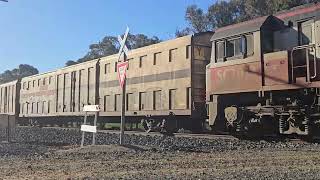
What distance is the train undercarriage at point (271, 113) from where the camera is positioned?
12.5 meters

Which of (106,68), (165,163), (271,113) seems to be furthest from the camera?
(106,68)

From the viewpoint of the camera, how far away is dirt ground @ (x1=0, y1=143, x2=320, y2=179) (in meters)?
7.11

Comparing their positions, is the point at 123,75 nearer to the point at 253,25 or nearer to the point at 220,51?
the point at 220,51

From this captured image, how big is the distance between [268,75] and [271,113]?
1164mm

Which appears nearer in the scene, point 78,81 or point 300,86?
point 300,86

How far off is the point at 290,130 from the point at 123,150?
514 cm

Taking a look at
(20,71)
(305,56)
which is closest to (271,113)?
(305,56)

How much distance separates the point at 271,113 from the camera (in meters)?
13.4

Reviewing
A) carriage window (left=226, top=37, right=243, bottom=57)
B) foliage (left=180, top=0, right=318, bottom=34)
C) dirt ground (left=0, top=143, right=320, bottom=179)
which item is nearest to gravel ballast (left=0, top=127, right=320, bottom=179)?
dirt ground (left=0, top=143, right=320, bottom=179)

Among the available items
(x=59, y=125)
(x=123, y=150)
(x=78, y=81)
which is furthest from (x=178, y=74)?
(x=59, y=125)

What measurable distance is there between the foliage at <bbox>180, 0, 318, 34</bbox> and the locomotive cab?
24.4m

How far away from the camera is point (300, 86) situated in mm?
12477

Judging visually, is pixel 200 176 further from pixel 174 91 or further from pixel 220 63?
pixel 174 91

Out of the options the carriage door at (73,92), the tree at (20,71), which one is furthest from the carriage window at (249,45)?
the tree at (20,71)
